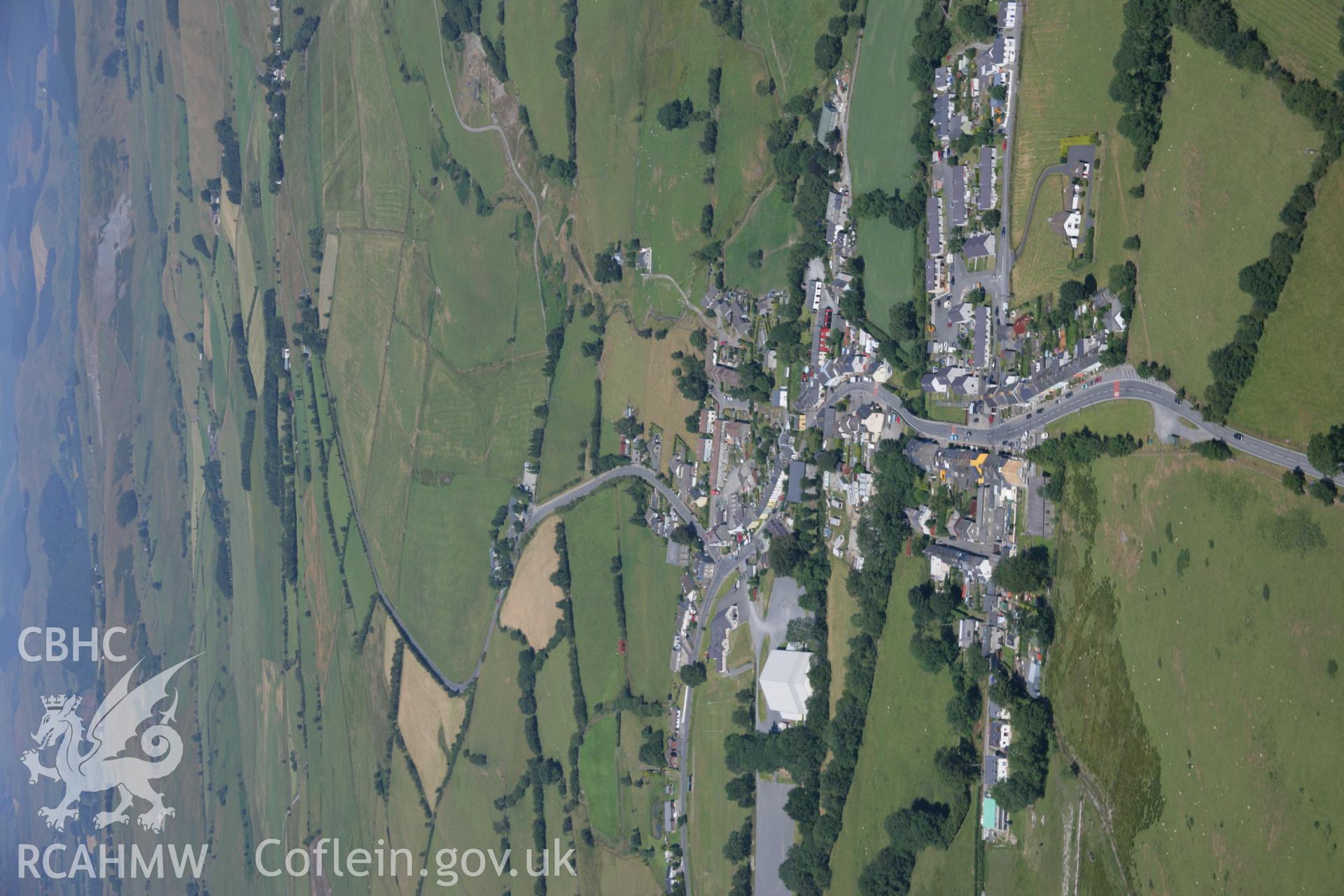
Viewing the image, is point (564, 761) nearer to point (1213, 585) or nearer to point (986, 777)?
point (986, 777)

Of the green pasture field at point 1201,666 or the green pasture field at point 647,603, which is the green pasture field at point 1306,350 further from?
the green pasture field at point 647,603

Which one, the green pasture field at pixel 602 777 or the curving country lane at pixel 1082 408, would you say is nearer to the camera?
the curving country lane at pixel 1082 408

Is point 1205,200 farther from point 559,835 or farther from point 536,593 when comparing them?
point 559,835

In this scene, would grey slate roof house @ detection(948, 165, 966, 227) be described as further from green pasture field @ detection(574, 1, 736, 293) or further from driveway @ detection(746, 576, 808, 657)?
driveway @ detection(746, 576, 808, 657)

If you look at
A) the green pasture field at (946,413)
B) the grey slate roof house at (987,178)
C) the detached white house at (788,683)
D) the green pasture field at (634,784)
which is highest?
the grey slate roof house at (987,178)

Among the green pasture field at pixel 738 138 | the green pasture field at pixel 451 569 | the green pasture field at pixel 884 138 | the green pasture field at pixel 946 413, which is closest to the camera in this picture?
the green pasture field at pixel 946 413

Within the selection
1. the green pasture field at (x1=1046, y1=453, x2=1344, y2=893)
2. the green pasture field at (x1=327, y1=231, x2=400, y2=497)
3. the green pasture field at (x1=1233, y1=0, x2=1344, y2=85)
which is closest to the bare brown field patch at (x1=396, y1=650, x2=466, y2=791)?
the green pasture field at (x1=327, y1=231, x2=400, y2=497)

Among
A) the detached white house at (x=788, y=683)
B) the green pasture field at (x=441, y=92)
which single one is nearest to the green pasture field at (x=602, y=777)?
the detached white house at (x=788, y=683)
